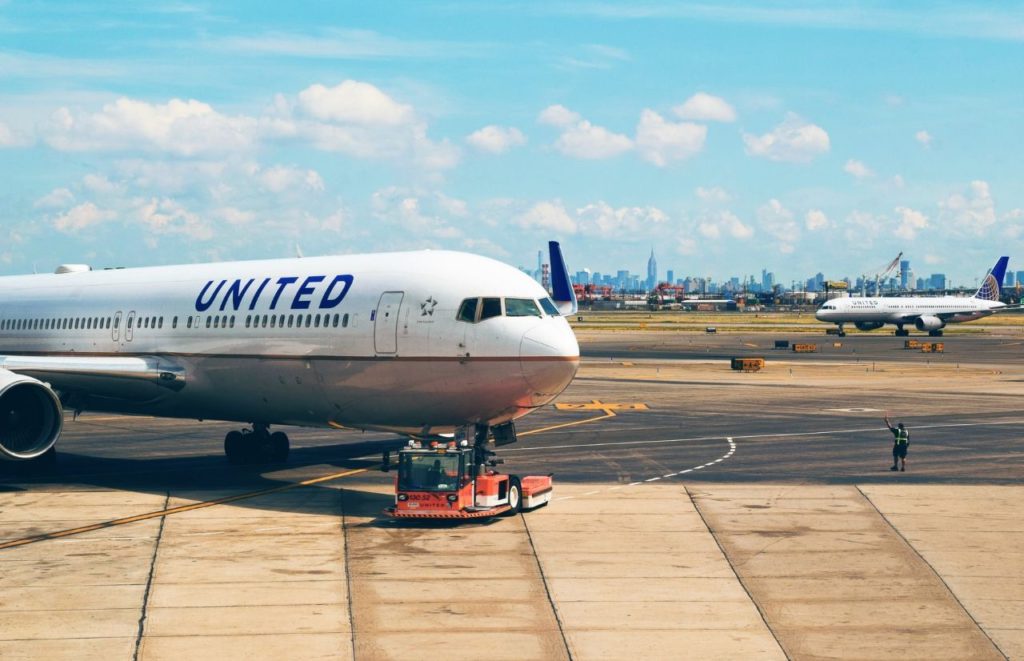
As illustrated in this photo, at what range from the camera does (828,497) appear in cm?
2934

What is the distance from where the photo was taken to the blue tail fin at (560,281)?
200 feet

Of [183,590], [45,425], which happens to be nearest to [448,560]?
[183,590]

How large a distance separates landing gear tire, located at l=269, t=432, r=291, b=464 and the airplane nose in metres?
11.5

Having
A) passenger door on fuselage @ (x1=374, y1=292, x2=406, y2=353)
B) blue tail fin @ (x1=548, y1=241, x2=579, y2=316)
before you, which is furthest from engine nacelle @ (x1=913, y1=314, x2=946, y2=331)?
passenger door on fuselage @ (x1=374, y1=292, x2=406, y2=353)

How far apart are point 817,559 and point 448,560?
6948 mm

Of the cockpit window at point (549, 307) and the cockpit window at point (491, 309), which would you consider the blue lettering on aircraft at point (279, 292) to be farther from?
the cockpit window at point (549, 307)

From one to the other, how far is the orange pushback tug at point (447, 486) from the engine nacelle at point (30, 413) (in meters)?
9.78

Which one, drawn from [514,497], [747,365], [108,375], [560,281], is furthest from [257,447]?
[747,365]

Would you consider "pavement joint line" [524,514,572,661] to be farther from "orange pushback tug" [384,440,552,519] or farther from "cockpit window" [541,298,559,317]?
"cockpit window" [541,298,559,317]

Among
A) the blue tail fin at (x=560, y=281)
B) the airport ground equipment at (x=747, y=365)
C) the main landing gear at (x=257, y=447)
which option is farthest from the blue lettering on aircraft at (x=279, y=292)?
the airport ground equipment at (x=747, y=365)

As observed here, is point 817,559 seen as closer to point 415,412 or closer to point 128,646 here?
point 415,412

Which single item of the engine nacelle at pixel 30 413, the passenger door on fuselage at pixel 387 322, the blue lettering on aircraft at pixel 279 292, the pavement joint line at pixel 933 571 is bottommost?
the pavement joint line at pixel 933 571

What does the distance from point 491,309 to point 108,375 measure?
12141mm

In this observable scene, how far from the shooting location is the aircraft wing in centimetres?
3288
